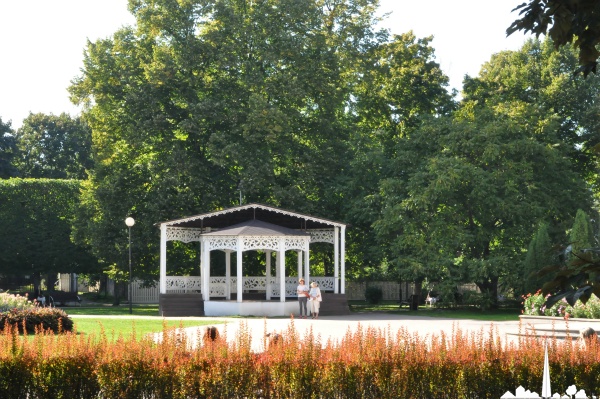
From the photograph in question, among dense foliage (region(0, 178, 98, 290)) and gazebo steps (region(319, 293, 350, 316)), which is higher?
dense foliage (region(0, 178, 98, 290))

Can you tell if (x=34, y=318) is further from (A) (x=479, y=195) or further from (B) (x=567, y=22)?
(B) (x=567, y=22)

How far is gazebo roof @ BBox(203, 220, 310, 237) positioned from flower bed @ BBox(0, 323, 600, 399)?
2578 centimetres

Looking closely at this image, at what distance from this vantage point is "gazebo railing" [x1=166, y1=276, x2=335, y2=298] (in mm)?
40844

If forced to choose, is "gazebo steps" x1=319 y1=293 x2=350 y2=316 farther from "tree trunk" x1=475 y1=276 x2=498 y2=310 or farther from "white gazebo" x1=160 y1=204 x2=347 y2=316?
"tree trunk" x1=475 y1=276 x2=498 y2=310

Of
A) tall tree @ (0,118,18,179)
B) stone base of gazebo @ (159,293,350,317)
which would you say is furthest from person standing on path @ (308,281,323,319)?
tall tree @ (0,118,18,179)

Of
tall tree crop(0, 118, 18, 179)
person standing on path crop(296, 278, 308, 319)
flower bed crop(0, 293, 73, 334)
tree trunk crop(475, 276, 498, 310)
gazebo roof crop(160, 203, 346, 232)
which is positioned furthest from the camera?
tall tree crop(0, 118, 18, 179)

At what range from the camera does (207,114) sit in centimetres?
4334

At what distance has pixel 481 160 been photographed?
137 ft

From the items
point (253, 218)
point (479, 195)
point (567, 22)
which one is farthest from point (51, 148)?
point (567, 22)

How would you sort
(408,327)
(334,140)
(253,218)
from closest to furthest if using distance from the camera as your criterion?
(408,327), (253,218), (334,140)

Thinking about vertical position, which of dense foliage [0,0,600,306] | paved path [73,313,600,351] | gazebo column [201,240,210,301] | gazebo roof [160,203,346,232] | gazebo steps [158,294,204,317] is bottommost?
paved path [73,313,600,351]

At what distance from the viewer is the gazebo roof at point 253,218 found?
1528 inches

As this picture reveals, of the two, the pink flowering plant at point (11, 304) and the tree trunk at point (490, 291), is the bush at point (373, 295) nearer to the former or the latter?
the tree trunk at point (490, 291)

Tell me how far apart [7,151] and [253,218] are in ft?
122
